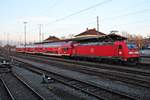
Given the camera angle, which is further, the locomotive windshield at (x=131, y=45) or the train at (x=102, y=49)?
the locomotive windshield at (x=131, y=45)

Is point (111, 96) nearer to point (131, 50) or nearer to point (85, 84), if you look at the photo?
point (85, 84)

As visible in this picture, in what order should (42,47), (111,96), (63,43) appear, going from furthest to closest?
(42,47) → (63,43) → (111,96)

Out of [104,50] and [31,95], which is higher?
[104,50]

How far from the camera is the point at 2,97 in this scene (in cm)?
1231

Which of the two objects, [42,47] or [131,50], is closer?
[131,50]

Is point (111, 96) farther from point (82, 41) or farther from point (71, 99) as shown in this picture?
point (82, 41)

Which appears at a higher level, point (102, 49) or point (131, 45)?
point (131, 45)

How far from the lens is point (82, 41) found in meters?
40.3

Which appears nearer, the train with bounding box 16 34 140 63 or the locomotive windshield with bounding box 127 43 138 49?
the train with bounding box 16 34 140 63

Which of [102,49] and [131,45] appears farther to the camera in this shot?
[102,49]

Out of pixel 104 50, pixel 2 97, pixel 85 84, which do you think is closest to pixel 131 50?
pixel 104 50

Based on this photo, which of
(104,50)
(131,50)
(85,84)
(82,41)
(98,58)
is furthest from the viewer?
(82,41)

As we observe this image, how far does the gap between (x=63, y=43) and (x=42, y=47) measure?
14.6 meters

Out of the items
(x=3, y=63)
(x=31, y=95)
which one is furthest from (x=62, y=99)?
(x=3, y=63)
